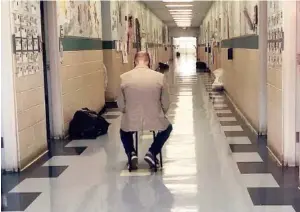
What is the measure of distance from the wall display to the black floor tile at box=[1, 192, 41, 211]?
280 centimetres

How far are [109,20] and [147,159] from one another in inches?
255

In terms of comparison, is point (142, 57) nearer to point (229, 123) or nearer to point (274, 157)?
point (274, 157)

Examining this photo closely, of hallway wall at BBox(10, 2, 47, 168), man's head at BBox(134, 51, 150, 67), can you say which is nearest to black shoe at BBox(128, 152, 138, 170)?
man's head at BBox(134, 51, 150, 67)

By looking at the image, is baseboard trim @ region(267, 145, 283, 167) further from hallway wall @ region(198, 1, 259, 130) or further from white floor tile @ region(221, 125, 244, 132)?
white floor tile @ region(221, 125, 244, 132)

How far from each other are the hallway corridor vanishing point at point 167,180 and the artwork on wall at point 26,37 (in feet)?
3.58

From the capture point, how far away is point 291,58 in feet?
16.1

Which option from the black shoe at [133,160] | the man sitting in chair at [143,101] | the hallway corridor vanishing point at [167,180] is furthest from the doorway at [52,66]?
the man sitting in chair at [143,101]

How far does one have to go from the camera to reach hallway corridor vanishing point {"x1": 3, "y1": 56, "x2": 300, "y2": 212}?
3.98 m

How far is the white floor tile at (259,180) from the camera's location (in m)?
4.46

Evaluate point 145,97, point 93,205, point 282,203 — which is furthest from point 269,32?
point 93,205

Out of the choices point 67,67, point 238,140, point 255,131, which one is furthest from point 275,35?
point 67,67

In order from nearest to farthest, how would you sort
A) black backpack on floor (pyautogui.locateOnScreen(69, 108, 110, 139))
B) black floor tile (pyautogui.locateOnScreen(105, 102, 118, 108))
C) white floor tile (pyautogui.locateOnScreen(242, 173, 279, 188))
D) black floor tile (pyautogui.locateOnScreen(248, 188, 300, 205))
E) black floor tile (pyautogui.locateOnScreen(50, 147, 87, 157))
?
black floor tile (pyautogui.locateOnScreen(248, 188, 300, 205)), white floor tile (pyautogui.locateOnScreen(242, 173, 279, 188)), black floor tile (pyautogui.locateOnScreen(50, 147, 87, 157)), black backpack on floor (pyautogui.locateOnScreen(69, 108, 110, 139)), black floor tile (pyautogui.locateOnScreen(105, 102, 118, 108))

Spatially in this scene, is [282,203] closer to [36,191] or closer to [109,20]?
[36,191]

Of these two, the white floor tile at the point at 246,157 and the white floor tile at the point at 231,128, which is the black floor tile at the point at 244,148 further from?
the white floor tile at the point at 231,128
